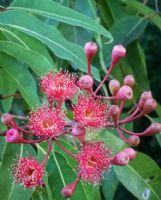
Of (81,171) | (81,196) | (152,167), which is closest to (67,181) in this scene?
(81,196)

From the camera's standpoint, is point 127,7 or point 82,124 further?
point 127,7

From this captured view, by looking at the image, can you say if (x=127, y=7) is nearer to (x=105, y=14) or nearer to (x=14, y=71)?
(x=105, y=14)

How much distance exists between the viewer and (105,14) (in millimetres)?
2035

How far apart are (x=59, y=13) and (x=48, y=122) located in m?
0.26

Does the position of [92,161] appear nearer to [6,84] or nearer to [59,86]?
[59,86]

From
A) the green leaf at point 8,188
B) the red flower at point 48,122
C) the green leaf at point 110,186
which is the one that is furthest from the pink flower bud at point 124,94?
the green leaf at point 110,186

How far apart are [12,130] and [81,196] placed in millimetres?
277

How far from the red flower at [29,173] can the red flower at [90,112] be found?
0.10m

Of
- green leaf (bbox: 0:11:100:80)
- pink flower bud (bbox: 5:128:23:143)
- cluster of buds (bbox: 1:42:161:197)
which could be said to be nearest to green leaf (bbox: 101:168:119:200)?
green leaf (bbox: 0:11:100:80)

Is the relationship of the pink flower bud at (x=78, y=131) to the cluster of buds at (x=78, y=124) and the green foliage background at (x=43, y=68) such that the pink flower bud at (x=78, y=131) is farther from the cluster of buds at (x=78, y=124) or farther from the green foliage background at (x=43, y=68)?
the green foliage background at (x=43, y=68)

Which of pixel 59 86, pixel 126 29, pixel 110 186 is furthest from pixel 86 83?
pixel 126 29

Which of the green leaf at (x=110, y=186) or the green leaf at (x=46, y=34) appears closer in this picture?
the green leaf at (x=46, y=34)

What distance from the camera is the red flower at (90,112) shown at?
108 cm

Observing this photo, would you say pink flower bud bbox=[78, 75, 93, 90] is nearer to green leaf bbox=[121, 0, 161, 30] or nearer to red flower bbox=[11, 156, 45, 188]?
red flower bbox=[11, 156, 45, 188]
